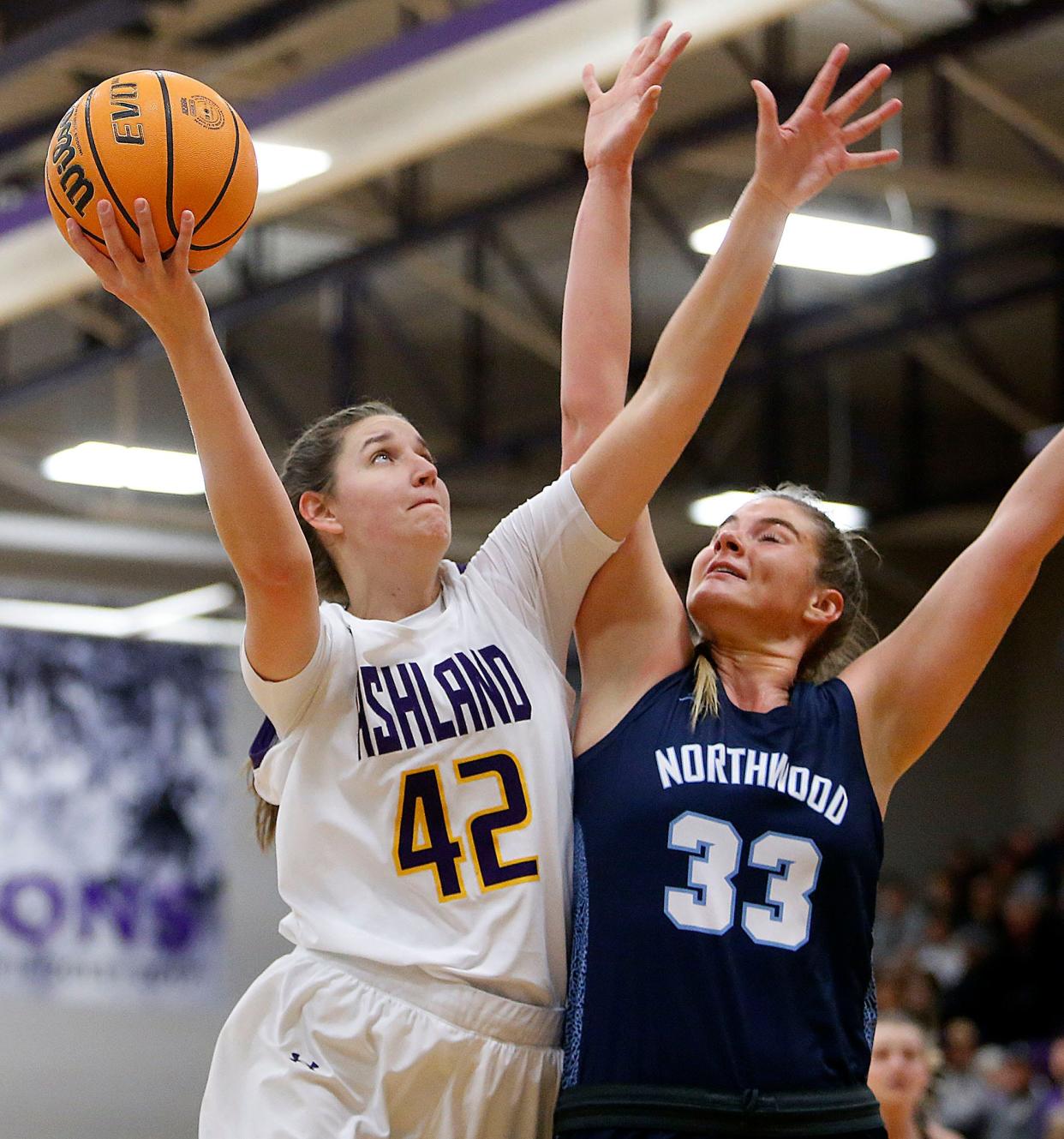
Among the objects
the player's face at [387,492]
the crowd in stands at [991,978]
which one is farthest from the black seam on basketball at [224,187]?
the crowd in stands at [991,978]

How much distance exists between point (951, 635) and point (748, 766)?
45 centimetres

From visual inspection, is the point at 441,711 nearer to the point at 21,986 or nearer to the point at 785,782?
the point at 785,782

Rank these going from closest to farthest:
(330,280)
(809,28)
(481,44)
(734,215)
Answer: (734,215) < (481,44) < (809,28) < (330,280)

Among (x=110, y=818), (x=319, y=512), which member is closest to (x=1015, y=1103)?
(x=110, y=818)

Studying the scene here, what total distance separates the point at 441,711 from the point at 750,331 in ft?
36.0

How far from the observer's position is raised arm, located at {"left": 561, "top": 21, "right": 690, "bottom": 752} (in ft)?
11.3

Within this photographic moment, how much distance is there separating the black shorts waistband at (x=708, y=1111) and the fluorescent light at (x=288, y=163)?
5236 mm

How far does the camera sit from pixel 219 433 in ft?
9.45

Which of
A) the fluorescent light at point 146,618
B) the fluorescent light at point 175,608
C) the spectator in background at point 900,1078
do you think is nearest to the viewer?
the spectator in background at point 900,1078

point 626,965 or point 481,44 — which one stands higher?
point 481,44

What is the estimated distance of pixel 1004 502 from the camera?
3.44 meters

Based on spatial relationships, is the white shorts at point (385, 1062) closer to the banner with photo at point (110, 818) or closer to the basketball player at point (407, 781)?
the basketball player at point (407, 781)

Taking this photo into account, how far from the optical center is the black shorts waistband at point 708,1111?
2.97m

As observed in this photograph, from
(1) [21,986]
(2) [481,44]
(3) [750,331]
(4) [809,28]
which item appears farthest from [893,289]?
(1) [21,986]
